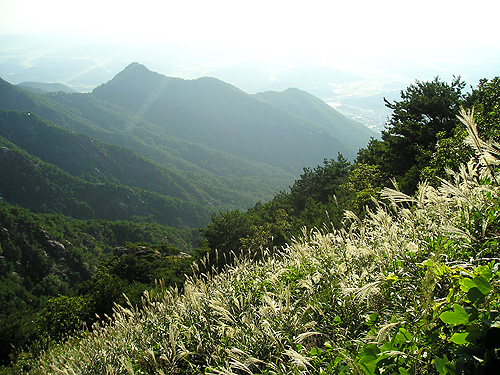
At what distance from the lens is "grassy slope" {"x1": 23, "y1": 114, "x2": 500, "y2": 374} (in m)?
1.87

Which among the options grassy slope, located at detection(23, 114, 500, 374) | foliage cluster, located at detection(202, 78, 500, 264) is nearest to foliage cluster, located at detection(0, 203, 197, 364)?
foliage cluster, located at detection(202, 78, 500, 264)

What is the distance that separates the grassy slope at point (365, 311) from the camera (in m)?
1.87

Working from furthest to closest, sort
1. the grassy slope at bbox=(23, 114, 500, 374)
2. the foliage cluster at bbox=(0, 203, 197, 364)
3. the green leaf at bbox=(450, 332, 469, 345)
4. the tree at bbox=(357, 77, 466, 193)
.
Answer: the foliage cluster at bbox=(0, 203, 197, 364) < the tree at bbox=(357, 77, 466, 193) < the grassy slope at bbox=(23, 114, 500, 374) < the green leaf at bbox=(450, 332, 469, 345)

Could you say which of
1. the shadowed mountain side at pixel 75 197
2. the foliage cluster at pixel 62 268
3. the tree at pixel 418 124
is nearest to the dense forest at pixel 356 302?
the tree at pixel 418 124

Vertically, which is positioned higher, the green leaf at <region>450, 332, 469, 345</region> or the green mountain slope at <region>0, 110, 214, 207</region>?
the green leaf at <region>450, 332, 469, 345</region>

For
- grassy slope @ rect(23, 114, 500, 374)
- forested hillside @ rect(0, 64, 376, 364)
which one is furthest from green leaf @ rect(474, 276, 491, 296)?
forested hillside @ rect(0, 64, 376, 364)

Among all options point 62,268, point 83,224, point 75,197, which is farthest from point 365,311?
point 75,197

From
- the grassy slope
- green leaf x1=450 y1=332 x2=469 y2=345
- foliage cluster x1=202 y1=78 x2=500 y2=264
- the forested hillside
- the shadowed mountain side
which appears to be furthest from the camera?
the shadowed mountain side

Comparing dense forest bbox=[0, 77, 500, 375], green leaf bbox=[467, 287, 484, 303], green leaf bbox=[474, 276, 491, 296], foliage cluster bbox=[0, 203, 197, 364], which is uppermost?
green leaf bbox=[474, 276, 491, 296]

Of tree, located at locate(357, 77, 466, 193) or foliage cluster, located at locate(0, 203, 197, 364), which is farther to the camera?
foliage cluster, located at locate(0, 203, 197, 364)

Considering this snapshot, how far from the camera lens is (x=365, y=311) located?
323 cm

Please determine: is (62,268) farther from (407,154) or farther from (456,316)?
(456,316)

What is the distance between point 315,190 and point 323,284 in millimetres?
31692

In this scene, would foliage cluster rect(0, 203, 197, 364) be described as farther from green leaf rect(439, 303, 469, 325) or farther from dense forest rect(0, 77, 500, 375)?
green leaf rect(439, 303, 469, 325)
